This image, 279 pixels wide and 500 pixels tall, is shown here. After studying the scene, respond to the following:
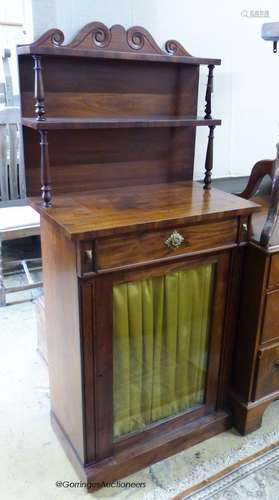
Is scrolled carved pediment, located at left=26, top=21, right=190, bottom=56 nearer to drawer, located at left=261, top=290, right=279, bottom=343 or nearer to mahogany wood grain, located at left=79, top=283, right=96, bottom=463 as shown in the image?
mahogany wood grain, located at left=79, top=283, right=96, bottom=463

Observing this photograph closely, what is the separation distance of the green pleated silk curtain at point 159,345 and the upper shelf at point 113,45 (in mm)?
706

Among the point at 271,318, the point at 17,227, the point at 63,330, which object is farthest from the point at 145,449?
the point at 17,227

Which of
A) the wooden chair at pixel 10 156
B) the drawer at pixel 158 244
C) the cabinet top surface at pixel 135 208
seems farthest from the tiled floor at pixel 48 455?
the wooden chair at pixel 10 156

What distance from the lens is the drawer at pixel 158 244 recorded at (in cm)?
120

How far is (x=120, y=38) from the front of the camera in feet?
4.77

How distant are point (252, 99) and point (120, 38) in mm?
759

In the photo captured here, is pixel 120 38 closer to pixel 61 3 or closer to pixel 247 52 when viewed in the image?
pixel 61 3

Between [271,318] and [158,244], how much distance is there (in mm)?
552

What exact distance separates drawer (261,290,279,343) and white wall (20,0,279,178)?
0.69 metres

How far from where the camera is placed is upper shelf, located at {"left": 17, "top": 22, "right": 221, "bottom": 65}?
131cm

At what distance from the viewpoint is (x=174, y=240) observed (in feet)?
4.27

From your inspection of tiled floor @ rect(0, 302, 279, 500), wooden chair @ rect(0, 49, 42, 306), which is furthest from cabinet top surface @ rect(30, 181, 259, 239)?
wooden chair @ rect(0, 49, 42, 306)

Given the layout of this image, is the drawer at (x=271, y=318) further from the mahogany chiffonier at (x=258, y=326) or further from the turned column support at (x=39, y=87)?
the turned column support at (x=39, y=87)

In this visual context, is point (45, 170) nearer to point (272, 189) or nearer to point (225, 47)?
point (272, 189)
